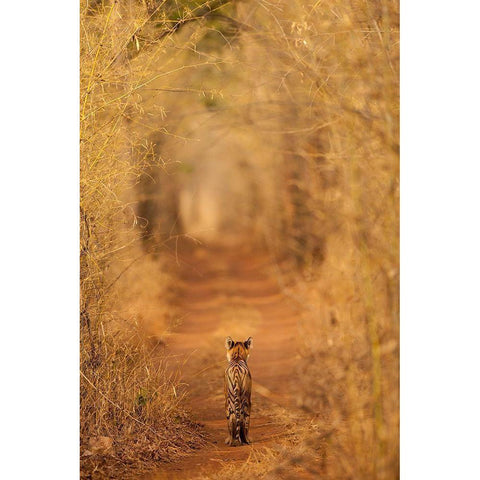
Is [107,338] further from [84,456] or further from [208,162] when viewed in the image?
[208,162]

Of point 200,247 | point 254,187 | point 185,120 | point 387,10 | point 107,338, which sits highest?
point 387,10

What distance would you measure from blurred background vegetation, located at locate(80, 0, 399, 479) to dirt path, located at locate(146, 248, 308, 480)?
0.09 meters

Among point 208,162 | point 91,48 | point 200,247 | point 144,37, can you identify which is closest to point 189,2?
point 144,37

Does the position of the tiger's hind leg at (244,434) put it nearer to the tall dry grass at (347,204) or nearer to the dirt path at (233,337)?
the dirt path at (233,337)

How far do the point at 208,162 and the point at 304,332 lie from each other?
113 cm

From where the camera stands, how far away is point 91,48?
12.6 ft

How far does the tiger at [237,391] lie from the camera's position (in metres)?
3.81

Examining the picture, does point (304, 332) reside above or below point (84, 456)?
above

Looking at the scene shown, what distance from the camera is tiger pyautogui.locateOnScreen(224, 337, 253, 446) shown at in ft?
12.5

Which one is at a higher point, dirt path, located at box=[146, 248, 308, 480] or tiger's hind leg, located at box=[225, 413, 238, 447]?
dirt path, located at box=[146, 248, 308, 480]

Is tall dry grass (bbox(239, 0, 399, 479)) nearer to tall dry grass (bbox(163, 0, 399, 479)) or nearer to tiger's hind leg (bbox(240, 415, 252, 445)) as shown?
tall dry grass (bbox(163, 0, 399, 479))

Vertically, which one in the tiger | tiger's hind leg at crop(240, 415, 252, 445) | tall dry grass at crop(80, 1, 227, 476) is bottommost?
tiger's hind leg at crop(240, 415, 252, 445)

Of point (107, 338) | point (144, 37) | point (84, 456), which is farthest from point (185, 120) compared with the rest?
point (84, 456)

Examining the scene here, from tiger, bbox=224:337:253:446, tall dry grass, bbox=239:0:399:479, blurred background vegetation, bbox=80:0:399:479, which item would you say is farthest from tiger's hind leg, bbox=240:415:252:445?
tall dry grass, bbox=239:0:399:479
